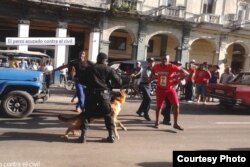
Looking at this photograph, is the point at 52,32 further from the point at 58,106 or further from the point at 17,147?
the point at 17,147

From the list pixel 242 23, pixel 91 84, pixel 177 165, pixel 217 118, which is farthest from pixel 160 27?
pixel 177 165

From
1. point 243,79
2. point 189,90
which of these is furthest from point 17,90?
point 189,90

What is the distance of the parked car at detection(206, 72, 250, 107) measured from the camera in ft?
46.1

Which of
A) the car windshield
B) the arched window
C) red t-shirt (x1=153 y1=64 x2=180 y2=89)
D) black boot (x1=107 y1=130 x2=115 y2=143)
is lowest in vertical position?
black boot (x1=107 y1=130 x2=115 y2=143)

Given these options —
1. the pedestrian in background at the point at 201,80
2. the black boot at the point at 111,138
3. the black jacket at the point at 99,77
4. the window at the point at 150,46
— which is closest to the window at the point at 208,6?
the window at the point at 150,46

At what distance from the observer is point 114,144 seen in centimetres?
808

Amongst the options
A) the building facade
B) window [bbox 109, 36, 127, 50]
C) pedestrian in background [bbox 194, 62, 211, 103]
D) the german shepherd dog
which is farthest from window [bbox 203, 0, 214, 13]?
the german shepherd dog

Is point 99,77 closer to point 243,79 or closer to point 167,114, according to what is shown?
point 167,114

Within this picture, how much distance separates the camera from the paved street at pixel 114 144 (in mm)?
6852

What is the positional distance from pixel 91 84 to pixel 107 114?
66cm

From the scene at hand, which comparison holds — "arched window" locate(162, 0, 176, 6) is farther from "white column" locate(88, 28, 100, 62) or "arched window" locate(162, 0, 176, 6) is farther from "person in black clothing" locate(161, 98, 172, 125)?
"person in black clothing" locate(161, 98, 172, 125)

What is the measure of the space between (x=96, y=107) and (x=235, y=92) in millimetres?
7499

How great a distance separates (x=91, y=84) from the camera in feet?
26.1

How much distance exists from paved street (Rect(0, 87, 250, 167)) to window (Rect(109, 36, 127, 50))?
17623mm
